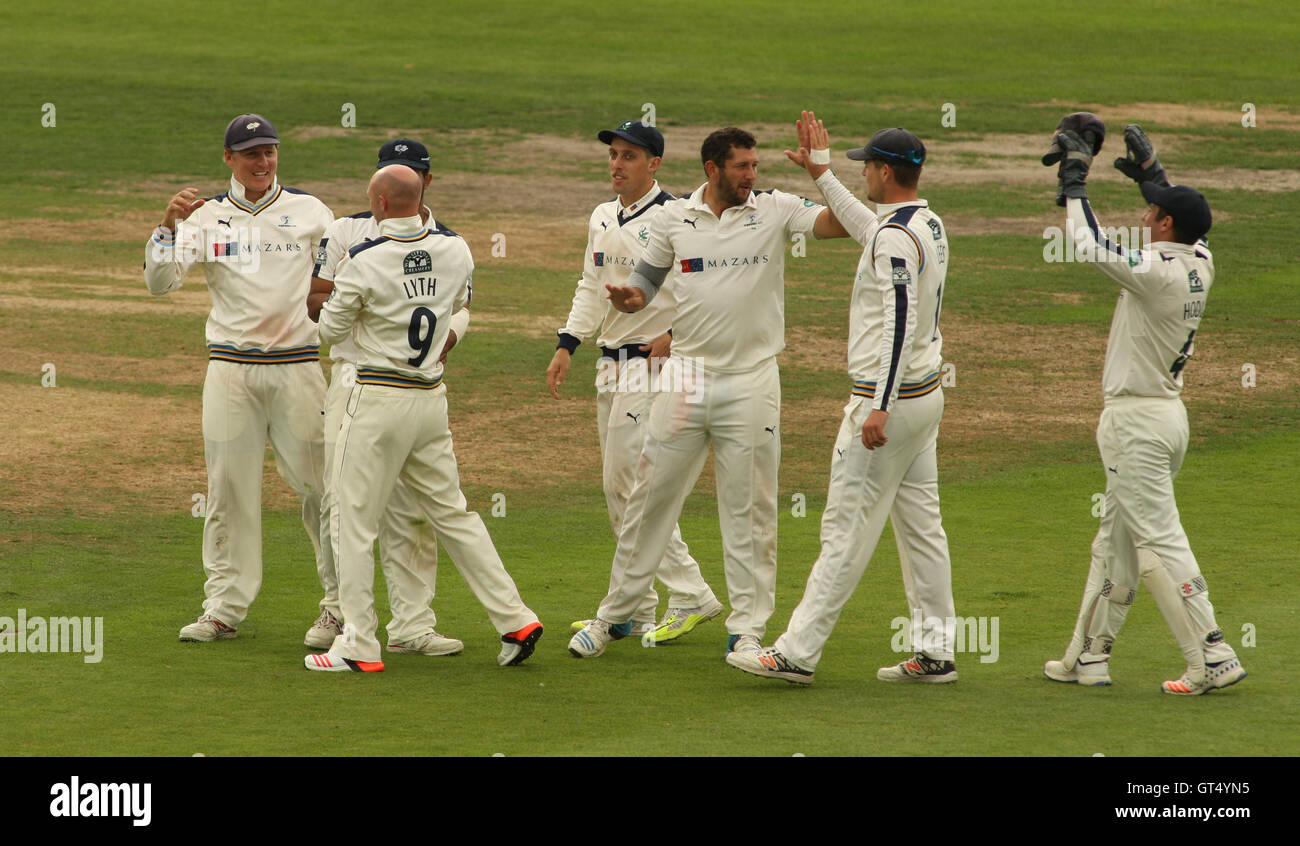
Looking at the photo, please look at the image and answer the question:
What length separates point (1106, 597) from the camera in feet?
25.2

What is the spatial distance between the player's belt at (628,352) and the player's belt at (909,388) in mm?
1620

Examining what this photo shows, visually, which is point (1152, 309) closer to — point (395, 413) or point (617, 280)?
point (617, 280)

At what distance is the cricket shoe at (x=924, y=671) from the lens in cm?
773

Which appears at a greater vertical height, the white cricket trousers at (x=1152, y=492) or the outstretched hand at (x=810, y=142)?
the outstretched hand at (x=810, y=142)

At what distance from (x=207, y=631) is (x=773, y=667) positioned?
3029mm

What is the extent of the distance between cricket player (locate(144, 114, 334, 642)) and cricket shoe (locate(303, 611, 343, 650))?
0.60ft

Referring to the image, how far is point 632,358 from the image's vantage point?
8.95 m

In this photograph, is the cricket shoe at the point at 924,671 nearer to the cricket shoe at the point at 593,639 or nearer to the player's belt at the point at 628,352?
the cricket shoe at the point at 593,639

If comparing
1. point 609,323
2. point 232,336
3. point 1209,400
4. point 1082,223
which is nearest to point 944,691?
point 1082,223

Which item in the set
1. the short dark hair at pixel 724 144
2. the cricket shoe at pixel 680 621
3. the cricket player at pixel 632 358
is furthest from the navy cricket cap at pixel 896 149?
the cricket shoe at pixel 680 621

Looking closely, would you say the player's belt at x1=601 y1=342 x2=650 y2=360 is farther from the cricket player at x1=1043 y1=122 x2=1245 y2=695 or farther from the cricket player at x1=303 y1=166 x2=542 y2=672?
the cricket player at x1=1043 y1=122 x2=1245 y2=695

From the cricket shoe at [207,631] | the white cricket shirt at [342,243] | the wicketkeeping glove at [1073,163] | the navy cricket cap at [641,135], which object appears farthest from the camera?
the navy cricket cap at [641,135]

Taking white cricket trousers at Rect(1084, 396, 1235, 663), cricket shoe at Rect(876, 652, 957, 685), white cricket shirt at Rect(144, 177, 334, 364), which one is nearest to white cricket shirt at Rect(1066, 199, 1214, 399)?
white cricket trousers at Rect(1084, 396, 1235, 663)

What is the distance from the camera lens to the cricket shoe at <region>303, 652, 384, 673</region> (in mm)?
8008
